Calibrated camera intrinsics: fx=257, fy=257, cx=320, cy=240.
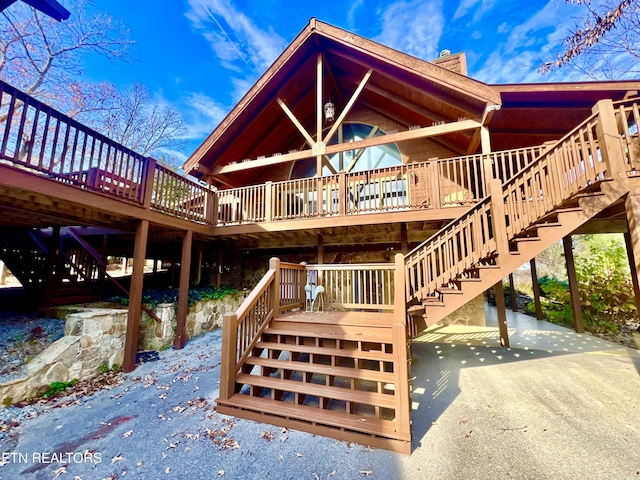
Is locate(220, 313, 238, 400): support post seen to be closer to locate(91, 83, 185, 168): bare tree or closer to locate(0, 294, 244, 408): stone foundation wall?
locate(0, 294, 244, 408): stone foundation wall

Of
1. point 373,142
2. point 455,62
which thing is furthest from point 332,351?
point 455,62

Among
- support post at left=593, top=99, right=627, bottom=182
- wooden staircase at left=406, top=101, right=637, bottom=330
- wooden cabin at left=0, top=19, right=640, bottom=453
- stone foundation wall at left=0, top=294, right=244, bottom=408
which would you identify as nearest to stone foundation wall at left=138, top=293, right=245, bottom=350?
stone foundation wall at left=0, top=294, right=244, bottom=408

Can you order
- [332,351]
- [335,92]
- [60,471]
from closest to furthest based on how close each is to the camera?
[60,471] < [332,351] < [335,92]

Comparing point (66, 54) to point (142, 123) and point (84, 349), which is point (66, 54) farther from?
point (84, 349)

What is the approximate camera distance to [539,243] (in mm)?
3953

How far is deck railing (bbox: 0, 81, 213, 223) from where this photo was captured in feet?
11.3

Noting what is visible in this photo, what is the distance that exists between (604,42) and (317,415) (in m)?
9.63

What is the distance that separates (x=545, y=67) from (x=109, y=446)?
9526 millimetres

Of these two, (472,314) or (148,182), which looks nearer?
(148,182)

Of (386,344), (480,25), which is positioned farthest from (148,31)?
(386,344)

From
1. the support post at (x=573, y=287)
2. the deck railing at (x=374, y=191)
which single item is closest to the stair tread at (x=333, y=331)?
the deck railing at (x=374, y=191)

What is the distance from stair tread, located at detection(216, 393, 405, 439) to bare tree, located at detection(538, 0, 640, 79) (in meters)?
7.20

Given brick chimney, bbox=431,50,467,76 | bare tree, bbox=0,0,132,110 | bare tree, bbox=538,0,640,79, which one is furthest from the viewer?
bare tree, bbox=0,0,132,110

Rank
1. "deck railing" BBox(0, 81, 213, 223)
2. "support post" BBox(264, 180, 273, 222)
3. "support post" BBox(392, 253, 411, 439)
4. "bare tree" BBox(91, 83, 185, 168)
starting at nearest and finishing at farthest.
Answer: "support post" BBox(392, 253, 411, 439)
"deck railing" BBox(0, 81, 213, 223)
"support post" BBox(264, 180, 273, 222)
"bare tree" BBox(91, 83, 185, 168)
